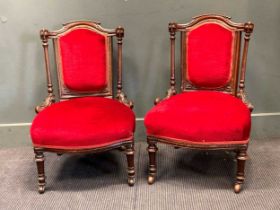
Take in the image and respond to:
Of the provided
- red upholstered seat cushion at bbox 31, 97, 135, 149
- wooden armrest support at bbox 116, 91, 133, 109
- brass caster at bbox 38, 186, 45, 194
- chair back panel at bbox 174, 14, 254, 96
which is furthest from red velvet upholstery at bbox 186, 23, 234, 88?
brass caster at bbox 38, 186, 45, 194

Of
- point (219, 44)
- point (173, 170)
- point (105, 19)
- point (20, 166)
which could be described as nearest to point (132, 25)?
point (105, 19)

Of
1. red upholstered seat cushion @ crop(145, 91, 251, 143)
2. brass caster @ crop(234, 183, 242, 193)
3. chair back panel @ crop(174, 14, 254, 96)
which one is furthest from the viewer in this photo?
chair back panel @ crop(174, 14, 254, 96)

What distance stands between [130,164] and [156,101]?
430mm

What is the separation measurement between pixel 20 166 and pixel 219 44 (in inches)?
61.2

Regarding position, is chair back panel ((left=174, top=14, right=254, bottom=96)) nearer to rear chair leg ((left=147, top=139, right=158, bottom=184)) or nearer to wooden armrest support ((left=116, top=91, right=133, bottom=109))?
wooden armrest support ((left=116, top=91, right=133, bottom=109))

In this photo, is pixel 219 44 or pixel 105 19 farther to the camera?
pixel 105 19

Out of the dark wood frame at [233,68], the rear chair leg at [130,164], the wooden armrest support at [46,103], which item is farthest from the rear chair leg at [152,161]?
the wooden armrest support at [46,103]

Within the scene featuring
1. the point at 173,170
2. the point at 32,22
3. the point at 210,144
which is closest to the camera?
the point at 210,144

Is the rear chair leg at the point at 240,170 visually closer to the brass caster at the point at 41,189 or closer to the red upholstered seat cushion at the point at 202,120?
the red upholstered seat cushion at the point at 202,120

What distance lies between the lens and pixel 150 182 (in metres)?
2.26

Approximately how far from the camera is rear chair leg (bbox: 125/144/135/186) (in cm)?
216

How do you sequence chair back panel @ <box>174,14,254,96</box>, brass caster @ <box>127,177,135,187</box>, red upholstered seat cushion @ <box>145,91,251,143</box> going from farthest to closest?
1. chair back panel @ <box>174,14,254,96</box>
2. brass caster @ <box>127,177,135,187</box>
3. red upholstered seat cushion @ <box>145,91,251,143</box>

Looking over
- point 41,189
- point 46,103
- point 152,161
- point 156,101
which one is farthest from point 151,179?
point 46,103

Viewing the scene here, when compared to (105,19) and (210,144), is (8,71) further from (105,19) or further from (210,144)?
(210,144)
